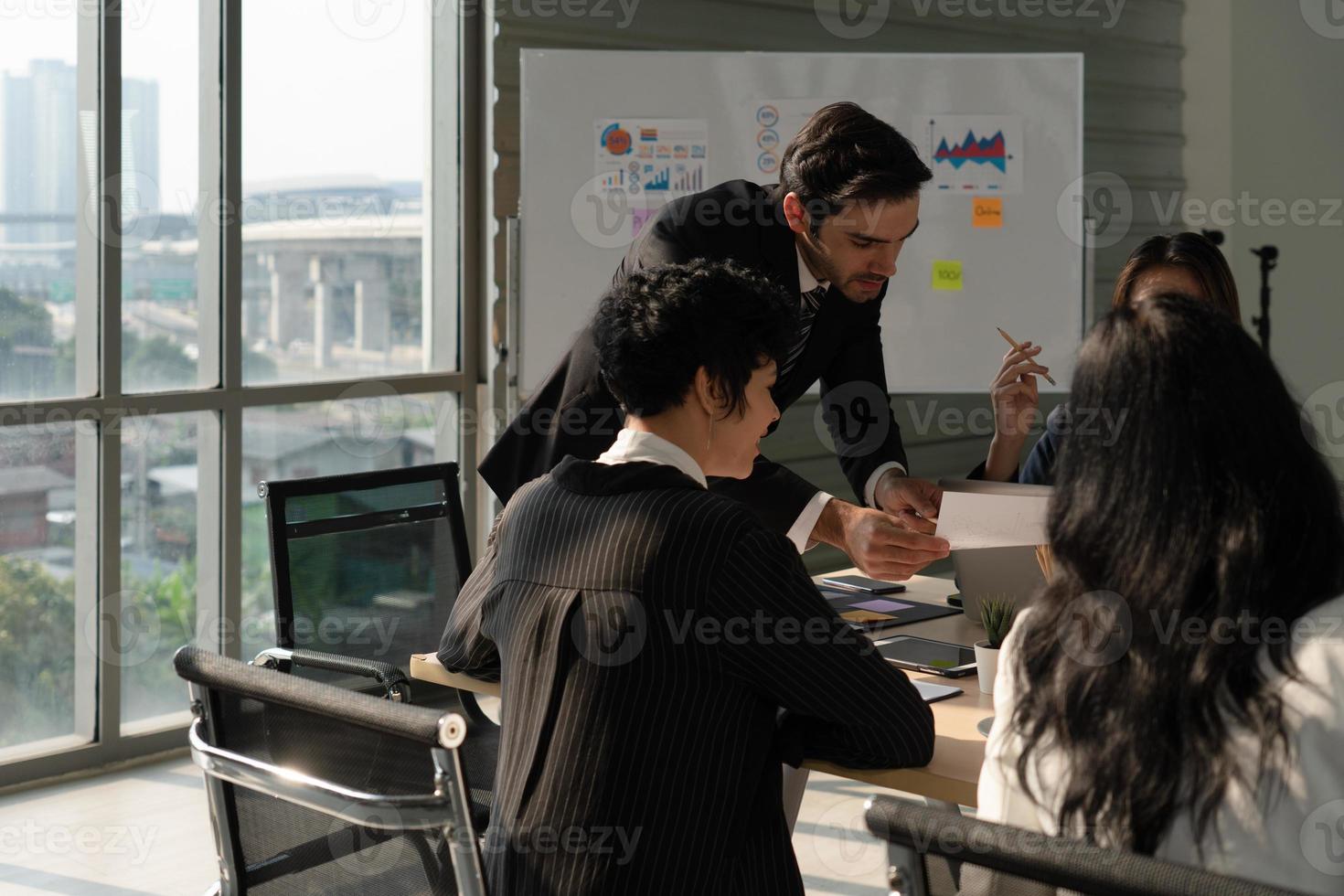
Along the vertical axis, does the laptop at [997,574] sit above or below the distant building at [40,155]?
below

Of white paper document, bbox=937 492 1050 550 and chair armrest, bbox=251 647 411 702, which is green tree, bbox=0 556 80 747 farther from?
white paper document, bbox=937 492 1050 550

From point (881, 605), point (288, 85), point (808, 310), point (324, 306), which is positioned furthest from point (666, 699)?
point (288, 85)

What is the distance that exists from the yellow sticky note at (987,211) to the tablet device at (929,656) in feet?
7.48

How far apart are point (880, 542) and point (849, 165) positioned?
2.06ft

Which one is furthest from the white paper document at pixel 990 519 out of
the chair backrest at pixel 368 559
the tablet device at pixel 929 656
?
the chair backrest at pixel 368 559

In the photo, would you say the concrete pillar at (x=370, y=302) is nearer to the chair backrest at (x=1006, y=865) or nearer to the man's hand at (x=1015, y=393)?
the man's hand at (x=1015, y=393)

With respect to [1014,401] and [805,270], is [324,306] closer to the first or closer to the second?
[805,270]

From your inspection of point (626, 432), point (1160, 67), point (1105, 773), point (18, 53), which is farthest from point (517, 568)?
point (1160, 67)

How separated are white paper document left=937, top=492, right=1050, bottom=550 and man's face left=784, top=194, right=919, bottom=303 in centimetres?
50

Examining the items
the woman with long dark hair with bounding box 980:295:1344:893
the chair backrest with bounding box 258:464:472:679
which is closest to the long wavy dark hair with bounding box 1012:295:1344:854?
the woman with long dark hair with bounding box 980:295:1344:893

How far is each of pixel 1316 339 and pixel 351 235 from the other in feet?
12.3

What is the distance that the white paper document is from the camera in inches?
76.7

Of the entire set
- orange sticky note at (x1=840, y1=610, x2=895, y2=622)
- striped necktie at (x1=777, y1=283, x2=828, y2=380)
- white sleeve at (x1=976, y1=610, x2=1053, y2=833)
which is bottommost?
orange sticky note at (x1=840, y1=610, x2=895, y2=622)

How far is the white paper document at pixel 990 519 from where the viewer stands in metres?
1.95
